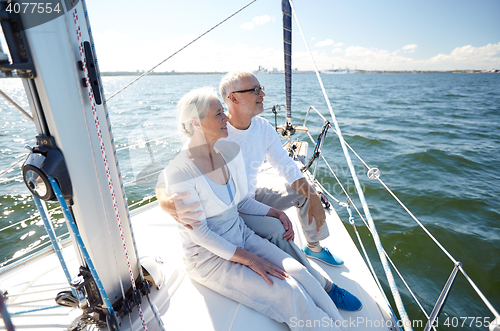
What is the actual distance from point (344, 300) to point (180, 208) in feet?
3.25

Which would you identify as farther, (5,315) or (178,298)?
(178,298)

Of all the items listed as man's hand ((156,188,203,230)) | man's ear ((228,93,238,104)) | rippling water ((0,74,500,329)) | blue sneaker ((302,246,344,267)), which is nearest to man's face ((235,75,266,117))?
man's ear ((228,93,238,104))

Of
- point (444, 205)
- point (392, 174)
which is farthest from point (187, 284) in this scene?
point (392, 174)

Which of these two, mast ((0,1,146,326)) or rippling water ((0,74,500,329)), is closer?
mast ((0,1,146,326))

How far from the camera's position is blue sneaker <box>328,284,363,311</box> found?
4.32 feet

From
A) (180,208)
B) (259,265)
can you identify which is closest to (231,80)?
(180,208)

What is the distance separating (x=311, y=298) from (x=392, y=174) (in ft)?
16.7

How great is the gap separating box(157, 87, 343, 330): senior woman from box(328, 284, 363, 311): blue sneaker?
200mm

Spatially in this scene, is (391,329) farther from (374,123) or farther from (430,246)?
(374,123)

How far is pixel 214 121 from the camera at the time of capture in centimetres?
134

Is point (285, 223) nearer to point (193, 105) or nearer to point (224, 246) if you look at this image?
point (224, 246)

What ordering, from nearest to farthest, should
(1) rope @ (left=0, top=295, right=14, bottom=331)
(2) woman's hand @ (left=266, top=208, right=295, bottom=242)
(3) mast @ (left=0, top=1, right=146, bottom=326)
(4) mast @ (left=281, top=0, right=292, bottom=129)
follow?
(1) rope @ (left=0, top=295, right=14, bottom=331), (3) mast @ (left=0, top=1, right=146, bottom=326), (2) woman's hand @ (left=266, top=208, right=295, bottom=242), (4) mast @ (left=281, top=0, right=292, bottom=129)

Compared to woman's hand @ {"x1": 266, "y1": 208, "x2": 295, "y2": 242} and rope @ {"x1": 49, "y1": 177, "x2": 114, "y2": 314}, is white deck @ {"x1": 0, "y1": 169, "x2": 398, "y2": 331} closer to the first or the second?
rope @ {"x1": 49, "y1": 177, "x2": 114, "y2": 314}

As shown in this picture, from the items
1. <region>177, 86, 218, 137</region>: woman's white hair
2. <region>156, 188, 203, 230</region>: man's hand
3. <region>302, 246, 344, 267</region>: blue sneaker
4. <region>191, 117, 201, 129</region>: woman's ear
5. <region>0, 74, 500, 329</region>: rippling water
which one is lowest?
<region>0, 74, 500, 329</region>: rippling water
